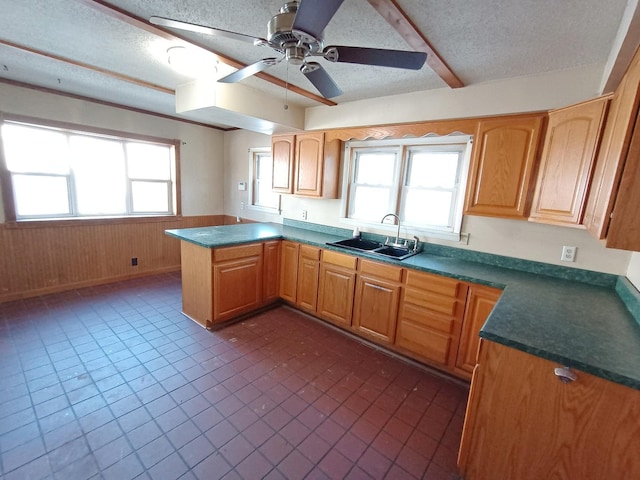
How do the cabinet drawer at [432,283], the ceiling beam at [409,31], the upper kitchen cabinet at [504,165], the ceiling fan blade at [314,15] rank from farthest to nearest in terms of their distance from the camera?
the cabinet drawer at [432,283]
the upper kitchen cabinet at [504,165]
the ceiling beam at [409,31]
the ceiling fan blade at [314,15]

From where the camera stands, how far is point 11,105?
298 cm

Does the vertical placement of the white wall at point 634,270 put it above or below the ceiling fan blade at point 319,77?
below

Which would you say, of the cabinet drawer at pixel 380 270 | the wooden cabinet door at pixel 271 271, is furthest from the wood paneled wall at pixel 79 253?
the cabinet drawer at pixel 380 270

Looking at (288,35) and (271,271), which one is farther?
(271,271)

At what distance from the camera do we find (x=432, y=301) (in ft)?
7.46

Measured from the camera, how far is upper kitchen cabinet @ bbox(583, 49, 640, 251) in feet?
3.67

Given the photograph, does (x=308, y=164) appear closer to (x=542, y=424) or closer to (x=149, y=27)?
(x=149, y=27)

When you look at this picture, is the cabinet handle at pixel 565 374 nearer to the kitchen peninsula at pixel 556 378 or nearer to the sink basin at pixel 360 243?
the kitchen peninsula at pixel 556 378

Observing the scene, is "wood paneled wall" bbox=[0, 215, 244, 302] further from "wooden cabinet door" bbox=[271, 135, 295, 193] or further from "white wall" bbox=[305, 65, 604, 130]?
"white wall" bbox=[305, 65, 604, 130]

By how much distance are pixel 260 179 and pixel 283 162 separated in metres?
1.01

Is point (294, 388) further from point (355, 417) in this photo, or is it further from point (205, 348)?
point (205, 348)

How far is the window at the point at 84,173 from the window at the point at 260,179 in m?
1.19

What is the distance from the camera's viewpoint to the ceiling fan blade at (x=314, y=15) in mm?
1005

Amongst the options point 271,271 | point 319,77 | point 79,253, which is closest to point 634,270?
point 319,77
